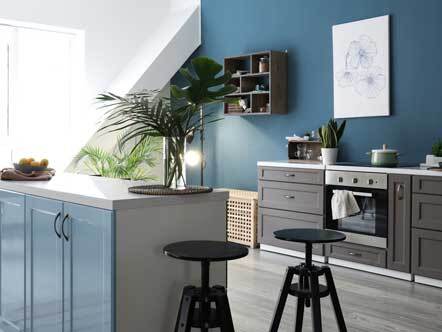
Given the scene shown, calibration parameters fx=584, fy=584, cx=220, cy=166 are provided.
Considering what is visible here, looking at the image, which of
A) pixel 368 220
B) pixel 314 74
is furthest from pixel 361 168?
pixel 314 74

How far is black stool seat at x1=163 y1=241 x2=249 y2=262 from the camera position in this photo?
2283mm

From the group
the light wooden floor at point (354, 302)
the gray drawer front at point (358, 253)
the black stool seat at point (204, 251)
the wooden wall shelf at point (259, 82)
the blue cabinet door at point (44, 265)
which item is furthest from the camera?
the wooden wall shelf at point (259, 82)

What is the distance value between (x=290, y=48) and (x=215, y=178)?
2.00 metres

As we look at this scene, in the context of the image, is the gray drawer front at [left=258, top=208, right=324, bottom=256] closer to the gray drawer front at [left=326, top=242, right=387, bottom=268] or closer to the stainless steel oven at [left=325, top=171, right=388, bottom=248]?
the gray drawer front at [left=326, top=242, right=387, bottom=268]

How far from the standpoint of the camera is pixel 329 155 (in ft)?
18.5

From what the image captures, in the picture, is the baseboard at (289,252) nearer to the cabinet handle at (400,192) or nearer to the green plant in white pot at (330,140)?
the green plant in white pot at (330,140)

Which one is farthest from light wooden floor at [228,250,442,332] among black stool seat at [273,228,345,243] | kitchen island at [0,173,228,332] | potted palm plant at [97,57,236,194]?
potted palm plant at [97,57,236,194]

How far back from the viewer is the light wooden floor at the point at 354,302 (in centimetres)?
376

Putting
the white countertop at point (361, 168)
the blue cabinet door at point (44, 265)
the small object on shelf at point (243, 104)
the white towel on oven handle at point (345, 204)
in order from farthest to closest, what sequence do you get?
the small object on shelf at point (243, 104), the white towel on oven handle at point (345, 204), the white countertop at point (361, 168), the blue cabinet door at point (44, 265)

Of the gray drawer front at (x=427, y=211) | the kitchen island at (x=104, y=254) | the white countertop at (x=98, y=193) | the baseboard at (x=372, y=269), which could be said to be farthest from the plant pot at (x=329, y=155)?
the kitchen island at (x=104, y=254)

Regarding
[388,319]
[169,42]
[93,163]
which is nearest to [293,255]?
[388,319]

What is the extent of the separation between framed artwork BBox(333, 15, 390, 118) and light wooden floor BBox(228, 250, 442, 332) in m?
1.63

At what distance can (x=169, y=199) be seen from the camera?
8.60ft

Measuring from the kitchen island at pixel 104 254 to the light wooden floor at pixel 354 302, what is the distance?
117cm
